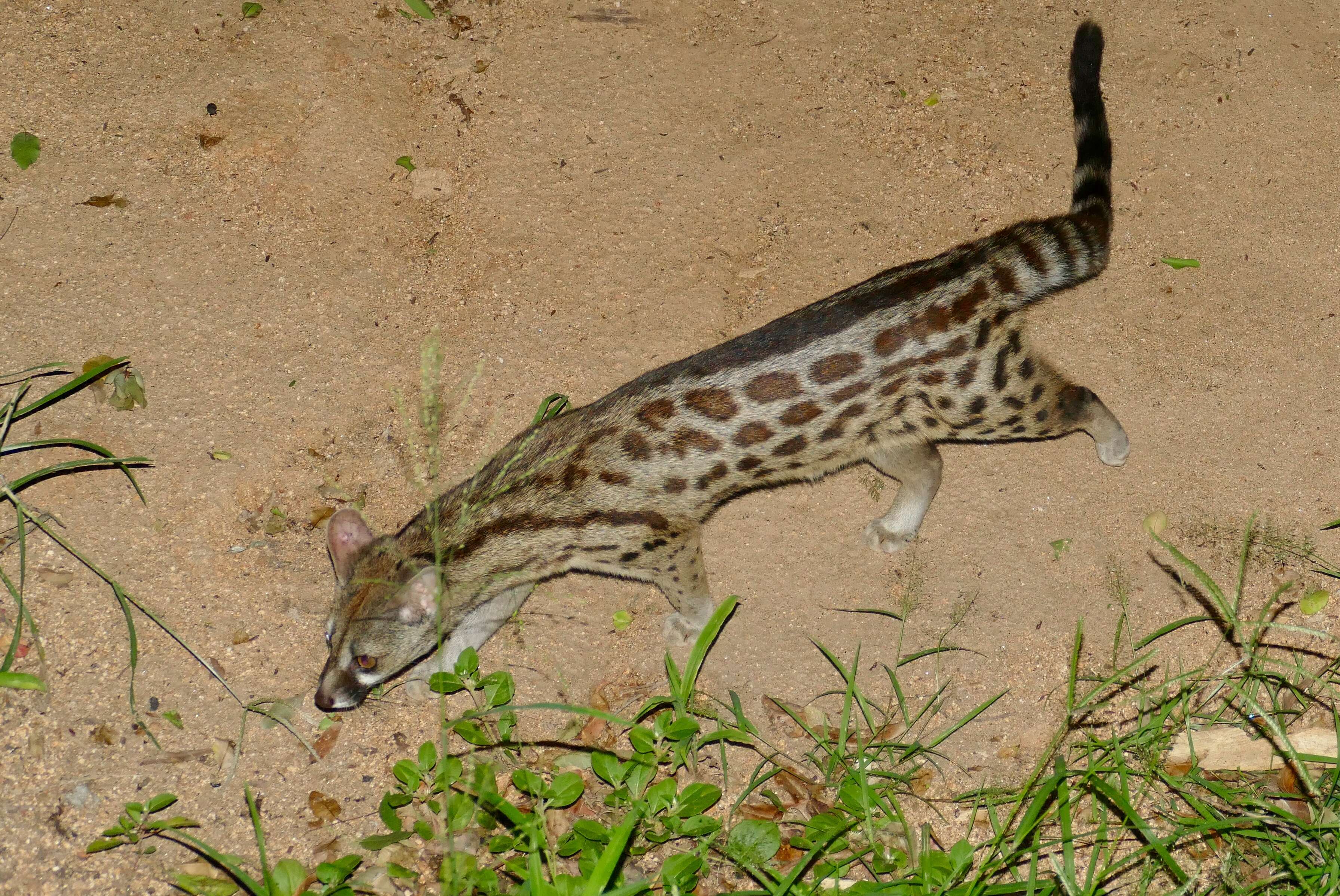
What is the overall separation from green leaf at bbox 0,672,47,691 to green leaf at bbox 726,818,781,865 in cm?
280

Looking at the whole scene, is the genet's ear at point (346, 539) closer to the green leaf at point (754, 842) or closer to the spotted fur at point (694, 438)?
the spotted fur at point (694, 438)

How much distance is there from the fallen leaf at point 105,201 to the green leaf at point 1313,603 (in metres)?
6.15

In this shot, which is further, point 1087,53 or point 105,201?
point 105,201

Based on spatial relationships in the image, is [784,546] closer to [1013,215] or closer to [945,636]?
[945,636]

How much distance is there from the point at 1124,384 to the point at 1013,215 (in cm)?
111

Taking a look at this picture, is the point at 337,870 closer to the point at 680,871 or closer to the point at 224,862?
the point at 224,862

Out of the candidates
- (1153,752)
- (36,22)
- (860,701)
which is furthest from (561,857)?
(36,22)

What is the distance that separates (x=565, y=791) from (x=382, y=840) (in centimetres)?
76

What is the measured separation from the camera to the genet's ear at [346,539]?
4.73 m

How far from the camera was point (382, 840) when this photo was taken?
447 centimetres

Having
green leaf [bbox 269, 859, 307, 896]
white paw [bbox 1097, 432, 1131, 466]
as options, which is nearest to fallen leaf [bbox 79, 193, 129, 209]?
green leaf [bbox 269, 859, 307, 896]

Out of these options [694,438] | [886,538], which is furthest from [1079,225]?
[694,438]

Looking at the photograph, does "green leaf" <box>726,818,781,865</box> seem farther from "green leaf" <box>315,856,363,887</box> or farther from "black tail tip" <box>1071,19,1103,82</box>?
"black tail tip" <box>1071,19,1103,82</box>

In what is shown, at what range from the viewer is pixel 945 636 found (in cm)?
518
